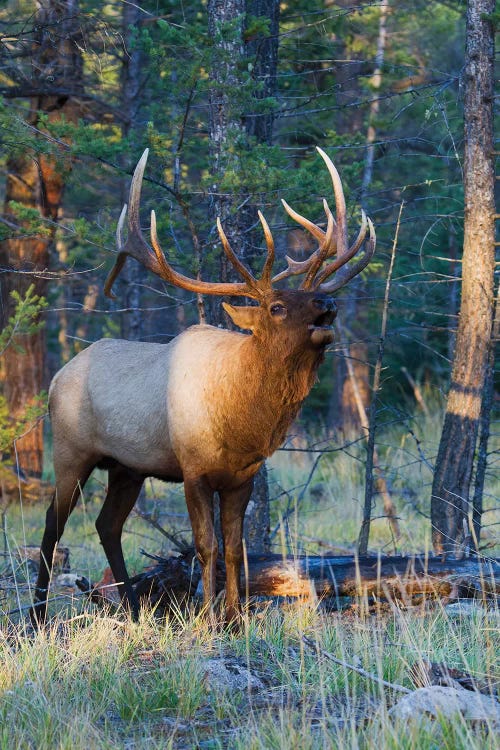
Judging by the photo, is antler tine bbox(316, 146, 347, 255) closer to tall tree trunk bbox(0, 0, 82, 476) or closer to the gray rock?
the gray rock

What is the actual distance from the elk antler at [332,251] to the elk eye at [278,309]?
34cm

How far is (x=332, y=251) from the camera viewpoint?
6344 mm

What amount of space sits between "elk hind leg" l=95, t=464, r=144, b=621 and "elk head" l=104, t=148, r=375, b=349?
57.9 inches

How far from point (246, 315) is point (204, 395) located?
1.96ft

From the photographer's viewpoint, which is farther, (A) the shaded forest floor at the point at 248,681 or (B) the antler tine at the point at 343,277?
(B) the antler tine at the point at 343,277

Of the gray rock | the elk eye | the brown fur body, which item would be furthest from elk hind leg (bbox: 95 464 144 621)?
the gray rock

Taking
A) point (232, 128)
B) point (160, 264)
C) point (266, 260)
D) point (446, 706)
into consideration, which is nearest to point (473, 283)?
point (266, 260)

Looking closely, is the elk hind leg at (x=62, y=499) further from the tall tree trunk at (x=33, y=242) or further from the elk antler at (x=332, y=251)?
the tall tree trunk at (x=33, y=242)

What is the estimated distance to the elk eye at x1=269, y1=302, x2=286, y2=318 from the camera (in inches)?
224

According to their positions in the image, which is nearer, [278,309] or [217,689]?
[217,689]

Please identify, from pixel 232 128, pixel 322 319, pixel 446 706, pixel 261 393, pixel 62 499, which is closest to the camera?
pixel 446 706

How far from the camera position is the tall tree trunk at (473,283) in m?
7.39

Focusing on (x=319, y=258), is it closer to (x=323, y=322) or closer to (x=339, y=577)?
(x=323, y=322)

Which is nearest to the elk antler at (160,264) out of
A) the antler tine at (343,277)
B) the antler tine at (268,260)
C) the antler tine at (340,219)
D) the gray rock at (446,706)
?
the antler tine at (268,260)
